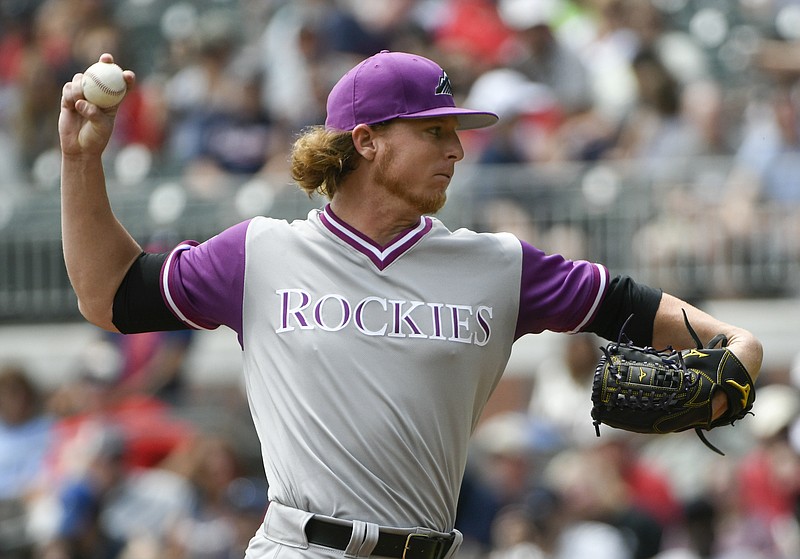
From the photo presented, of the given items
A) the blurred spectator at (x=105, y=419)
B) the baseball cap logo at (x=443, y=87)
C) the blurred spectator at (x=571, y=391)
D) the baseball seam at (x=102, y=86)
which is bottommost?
the blurred spectator at (x=105, y=419)

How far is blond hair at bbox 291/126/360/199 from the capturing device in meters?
4.13

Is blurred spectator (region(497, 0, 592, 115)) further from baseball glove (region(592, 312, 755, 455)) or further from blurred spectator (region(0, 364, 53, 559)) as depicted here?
baseball glove (region(592, 312, 755, 455))

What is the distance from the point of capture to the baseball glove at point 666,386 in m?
3.90

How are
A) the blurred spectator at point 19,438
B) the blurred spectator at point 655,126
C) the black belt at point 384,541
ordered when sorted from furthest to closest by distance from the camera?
the blurred spectator at point 655,126 → the blurred spectator at point 19,438 → the black belt at point 384,541

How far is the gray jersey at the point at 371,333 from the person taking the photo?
3.94m

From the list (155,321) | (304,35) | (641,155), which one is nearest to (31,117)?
(304,35)

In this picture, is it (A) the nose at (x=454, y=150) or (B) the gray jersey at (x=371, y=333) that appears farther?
(A) the nose at (x=454, y=150)

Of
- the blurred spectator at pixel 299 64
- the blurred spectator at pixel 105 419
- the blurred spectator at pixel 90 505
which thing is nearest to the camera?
the blurred spectator at pixel 90 505

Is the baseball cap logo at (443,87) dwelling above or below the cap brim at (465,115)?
above

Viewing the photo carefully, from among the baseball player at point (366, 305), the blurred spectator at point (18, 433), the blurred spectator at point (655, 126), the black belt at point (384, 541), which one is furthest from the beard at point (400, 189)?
the blurred spectator at point (18, 433)

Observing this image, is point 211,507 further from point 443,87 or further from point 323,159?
point 443,87

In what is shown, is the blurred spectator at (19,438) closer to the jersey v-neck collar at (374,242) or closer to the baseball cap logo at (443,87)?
the jersey v-neck collar at (374,242)

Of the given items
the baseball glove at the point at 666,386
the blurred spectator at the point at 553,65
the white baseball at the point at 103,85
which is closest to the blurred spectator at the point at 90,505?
the blurred spectator at the point at 553,65

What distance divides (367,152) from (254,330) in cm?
57
